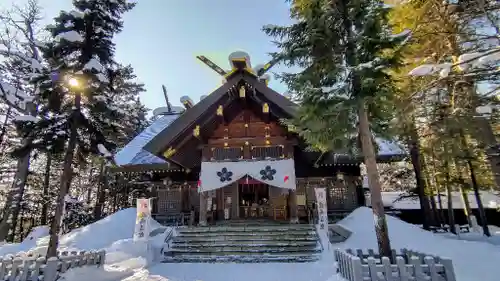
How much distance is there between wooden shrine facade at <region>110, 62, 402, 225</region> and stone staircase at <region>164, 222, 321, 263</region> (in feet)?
3.86

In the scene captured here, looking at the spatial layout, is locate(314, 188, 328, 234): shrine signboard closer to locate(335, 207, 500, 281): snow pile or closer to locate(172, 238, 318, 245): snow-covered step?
locate(172, 238, 318, 245): snow-covered step

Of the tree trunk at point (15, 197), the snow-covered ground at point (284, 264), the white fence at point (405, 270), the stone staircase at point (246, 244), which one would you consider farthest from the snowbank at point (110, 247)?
the white fence at point (405, 270)

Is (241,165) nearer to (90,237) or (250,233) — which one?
(250,233)

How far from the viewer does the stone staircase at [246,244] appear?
8.56 meters

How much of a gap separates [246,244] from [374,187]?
5.39m

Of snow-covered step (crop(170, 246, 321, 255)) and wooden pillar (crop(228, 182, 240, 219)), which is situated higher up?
wooden pillar (crop(228, 182, 240, 219))

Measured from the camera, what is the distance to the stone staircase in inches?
337

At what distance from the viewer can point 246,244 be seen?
9.29m

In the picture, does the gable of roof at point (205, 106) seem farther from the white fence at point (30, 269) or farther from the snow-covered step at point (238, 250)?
the white fence at point (30, 269)

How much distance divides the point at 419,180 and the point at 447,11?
24.9 feet

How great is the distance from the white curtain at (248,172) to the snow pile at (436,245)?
2.97m

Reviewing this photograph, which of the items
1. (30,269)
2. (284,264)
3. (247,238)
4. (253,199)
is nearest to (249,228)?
(247,238)

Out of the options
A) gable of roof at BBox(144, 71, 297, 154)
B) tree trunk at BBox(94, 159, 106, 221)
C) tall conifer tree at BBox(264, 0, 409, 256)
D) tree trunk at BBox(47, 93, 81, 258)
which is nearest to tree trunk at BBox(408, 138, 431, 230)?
gable of roof at BBox(144, 71, 297, 154)

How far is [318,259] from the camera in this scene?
8.18m
